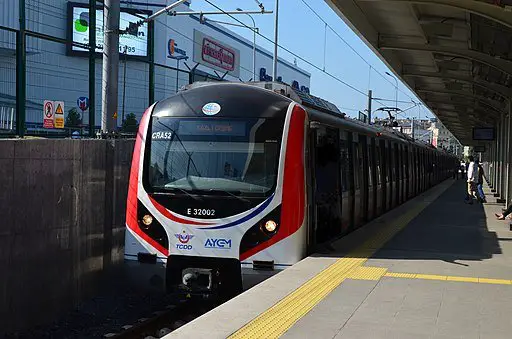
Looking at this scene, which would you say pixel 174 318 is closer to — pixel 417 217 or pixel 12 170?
pixel 12 170

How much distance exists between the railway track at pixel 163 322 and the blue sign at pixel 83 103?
3.86 metres

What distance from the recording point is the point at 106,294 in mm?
10258

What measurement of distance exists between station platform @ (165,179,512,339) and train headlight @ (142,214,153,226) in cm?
185

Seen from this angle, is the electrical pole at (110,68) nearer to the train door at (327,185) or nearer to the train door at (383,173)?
the train door at (327,185)

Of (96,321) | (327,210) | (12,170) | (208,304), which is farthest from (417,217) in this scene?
(12,170)

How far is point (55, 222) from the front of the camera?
8984mm

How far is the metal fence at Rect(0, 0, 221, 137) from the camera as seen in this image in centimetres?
942

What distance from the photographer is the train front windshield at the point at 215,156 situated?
852 centimetres

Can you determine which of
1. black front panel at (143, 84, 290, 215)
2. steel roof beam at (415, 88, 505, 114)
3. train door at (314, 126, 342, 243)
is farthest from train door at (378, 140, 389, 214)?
black front panel at (143, 84, 290, 215)

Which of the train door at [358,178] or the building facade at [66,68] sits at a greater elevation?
the building facade at [66,68]

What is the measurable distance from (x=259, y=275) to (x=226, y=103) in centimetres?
226

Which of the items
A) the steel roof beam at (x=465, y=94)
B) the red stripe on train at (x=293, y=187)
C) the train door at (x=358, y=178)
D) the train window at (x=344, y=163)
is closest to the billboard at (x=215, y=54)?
the steel roof beam at (x=465, y=94)

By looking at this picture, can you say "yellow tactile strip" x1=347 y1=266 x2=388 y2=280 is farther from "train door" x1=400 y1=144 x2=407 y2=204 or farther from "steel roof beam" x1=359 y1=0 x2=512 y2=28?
"train door" x1=400 y1=144 x2=407 y2=204

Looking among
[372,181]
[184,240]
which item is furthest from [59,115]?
[372,181]
